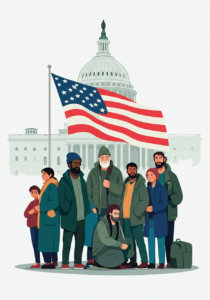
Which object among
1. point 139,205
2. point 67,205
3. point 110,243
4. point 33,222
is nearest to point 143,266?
point 110,243

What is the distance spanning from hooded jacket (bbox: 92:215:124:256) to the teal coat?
3.77 feet

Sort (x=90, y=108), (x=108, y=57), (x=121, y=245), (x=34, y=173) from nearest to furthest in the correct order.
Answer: (x=121, y=245)
(x=90, y=108)
(x=34, y=173)
(x=108, y=57)

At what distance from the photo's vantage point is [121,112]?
16.8 m

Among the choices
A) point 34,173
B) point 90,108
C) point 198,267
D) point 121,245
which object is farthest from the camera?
point 34,173

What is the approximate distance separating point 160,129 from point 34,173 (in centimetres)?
7211

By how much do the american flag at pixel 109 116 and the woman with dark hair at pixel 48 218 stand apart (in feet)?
7.98

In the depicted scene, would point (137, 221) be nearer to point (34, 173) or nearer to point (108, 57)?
point (34, 173)

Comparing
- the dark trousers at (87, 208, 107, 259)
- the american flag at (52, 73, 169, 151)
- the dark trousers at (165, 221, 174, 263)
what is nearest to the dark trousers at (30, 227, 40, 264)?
the dark trousers at (87, 208, 107, 259)

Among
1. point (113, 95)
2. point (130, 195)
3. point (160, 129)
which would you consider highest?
point (113, 95)

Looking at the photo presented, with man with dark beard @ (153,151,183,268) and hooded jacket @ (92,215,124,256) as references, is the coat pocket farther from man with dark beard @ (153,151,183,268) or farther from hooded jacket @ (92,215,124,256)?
man with dark beard @ (153,151,183,268)

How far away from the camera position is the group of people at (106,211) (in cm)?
1426

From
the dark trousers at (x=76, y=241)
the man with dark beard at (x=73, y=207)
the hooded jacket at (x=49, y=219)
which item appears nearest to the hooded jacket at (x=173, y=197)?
the man with dark beard at (x=73, y=207)

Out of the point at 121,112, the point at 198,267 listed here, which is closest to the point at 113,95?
the point at 121,112

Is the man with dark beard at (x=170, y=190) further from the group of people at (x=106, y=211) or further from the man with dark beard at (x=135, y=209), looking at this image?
the man with dark beard at (x=135, y=209)
